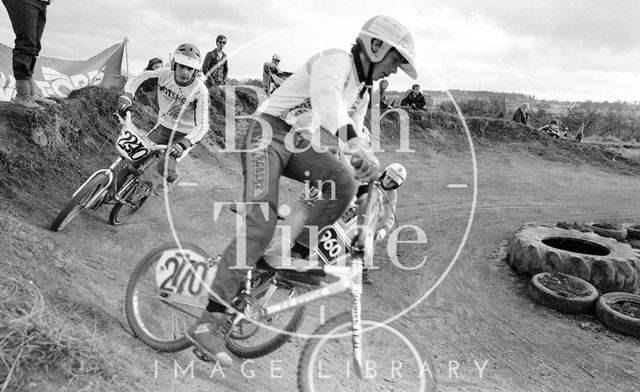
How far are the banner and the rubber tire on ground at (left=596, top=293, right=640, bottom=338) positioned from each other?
1226 centimetres

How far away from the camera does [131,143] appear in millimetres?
6625

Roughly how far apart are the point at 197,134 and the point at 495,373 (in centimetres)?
504

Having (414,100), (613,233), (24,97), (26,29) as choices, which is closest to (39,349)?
(26,29)

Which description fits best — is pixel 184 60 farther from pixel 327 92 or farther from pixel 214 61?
pixel 214 61

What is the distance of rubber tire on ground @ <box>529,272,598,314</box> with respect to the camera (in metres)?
7.65

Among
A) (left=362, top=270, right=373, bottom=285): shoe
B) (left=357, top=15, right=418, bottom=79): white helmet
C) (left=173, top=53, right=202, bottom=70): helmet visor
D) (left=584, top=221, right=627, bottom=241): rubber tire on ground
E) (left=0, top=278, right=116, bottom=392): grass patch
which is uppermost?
(left=173, top=53, right=202, bottom=70): helmet visor

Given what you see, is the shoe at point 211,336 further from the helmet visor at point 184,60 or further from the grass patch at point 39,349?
the helmet visor at point 184,60

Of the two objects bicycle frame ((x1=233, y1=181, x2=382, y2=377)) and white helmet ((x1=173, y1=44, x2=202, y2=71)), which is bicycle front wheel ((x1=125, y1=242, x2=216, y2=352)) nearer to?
bicycle frame ((x1=233, y1=181, x2=382, y2=377))

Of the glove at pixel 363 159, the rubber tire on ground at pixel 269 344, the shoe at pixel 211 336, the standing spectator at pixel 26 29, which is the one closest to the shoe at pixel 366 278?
the rubber tire on ground at pixel 269 344

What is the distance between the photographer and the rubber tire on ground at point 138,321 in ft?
14.1

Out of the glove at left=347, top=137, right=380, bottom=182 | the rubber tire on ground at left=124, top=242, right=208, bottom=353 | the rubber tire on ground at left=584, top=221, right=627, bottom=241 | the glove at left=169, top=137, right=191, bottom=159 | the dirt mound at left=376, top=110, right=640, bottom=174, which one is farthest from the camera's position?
the dirt mound at left=376, top=110, right=640, bottom=174

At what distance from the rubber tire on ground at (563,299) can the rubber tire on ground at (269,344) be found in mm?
5322

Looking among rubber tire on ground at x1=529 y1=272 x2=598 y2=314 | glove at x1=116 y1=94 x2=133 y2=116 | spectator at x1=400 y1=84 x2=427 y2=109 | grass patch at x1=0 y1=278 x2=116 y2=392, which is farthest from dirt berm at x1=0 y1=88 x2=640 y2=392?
spectator at x1=400 y1=84 x2=427 y2=109

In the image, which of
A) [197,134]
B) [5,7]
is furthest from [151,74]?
[5,7]
